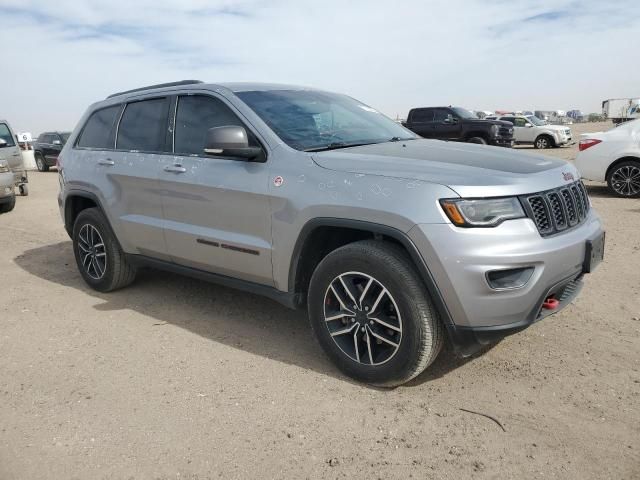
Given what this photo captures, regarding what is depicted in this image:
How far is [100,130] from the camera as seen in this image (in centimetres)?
523

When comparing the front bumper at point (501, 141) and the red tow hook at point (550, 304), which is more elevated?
the red tow hook at point (550, 304)

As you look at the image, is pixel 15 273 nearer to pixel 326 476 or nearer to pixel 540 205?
pixel 326 476

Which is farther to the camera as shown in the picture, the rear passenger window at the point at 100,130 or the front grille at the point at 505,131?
the front grille at the point at 505,131

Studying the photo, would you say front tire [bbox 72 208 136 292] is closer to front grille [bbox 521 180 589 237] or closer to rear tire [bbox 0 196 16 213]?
front grille [bbox 521 180 589 237]

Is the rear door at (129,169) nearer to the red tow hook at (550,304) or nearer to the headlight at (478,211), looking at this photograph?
the headlight at (478,211)

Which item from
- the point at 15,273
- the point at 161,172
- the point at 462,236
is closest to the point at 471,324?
the point at 462,236

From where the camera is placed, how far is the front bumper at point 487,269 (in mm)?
2801

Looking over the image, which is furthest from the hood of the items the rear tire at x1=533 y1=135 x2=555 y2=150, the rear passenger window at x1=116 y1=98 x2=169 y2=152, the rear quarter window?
the rear tire at x1=533 y1=135 x2=555 y2=150

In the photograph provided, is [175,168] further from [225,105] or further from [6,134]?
[6,134]

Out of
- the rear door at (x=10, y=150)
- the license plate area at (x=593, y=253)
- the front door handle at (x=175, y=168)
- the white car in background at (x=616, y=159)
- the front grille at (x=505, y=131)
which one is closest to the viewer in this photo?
the license plate area at (x=593, y=253)

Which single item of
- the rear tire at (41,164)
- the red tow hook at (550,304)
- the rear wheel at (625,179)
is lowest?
the rear tire at (41,164)

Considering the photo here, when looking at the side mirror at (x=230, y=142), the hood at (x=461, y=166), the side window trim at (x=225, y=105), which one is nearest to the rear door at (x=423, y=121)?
the side window trim at (x=225, y=105)

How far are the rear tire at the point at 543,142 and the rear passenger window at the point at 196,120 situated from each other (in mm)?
21869

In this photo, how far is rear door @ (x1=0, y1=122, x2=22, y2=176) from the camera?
12.2 m
